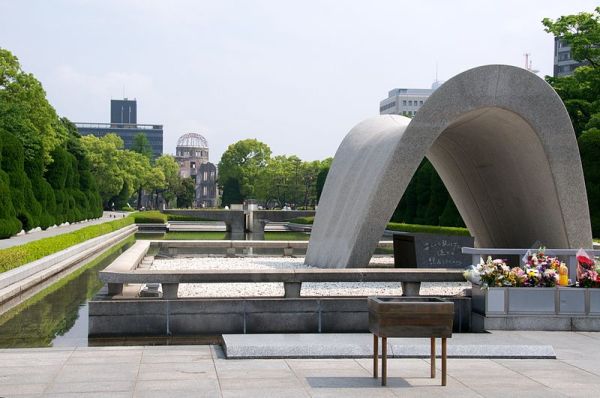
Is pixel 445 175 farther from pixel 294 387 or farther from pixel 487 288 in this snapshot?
pixel 294 387

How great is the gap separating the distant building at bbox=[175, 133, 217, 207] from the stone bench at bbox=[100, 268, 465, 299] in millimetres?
144826

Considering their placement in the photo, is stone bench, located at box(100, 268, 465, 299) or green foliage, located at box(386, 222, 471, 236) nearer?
stone bench, located at box(100, 268, 465, 299)

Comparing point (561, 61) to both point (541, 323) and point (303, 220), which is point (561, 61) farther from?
point (541, 323)

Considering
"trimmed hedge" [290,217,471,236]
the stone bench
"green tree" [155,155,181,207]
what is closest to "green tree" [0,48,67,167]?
"trimmed hedge" [290,217,471,236]

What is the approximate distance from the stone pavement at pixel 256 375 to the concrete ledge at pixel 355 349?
0.13 meters

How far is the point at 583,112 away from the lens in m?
42.5

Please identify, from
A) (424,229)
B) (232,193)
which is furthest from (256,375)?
(232,193)

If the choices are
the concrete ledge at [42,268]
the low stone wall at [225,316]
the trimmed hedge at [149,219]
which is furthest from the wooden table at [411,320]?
the trimmed hedge at [149,219]

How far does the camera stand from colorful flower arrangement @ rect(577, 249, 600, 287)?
1199 centimetres

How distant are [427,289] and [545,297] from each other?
15.3 feet

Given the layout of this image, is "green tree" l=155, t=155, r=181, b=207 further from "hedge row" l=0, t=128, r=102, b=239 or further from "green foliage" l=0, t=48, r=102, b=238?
"green foliage" l=0, t=48, r=102, b=238

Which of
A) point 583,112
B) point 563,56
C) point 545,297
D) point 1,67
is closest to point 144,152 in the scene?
point 563,56

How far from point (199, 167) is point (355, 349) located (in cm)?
16927

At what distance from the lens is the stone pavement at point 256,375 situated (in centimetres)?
743
